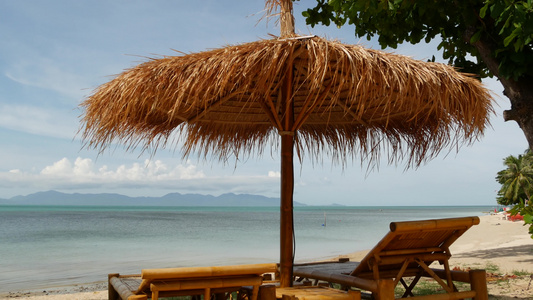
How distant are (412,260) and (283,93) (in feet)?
4.85

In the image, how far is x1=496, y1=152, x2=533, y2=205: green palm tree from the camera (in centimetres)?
3550

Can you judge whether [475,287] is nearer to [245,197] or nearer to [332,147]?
[332,147]

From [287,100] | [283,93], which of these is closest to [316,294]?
[287,100]

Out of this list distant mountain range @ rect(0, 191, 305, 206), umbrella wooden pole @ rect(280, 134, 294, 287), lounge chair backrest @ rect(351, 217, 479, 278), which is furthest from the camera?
distant mountain range @ rect(0, 191, 305, 206)

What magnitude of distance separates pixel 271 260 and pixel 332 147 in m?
8.90

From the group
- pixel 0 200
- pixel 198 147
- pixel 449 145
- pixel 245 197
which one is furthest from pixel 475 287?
pixel 0 200

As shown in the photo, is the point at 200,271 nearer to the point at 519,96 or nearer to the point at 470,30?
the point at 519,96

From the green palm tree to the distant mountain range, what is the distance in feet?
432

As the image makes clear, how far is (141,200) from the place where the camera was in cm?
16688

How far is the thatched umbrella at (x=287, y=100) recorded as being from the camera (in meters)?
2.74

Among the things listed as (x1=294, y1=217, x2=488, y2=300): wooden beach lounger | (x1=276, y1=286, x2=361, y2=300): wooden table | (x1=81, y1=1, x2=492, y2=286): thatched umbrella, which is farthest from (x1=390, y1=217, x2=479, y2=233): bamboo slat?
(x1=81, y1=1, x2=492, y2=286): thatched umbrella

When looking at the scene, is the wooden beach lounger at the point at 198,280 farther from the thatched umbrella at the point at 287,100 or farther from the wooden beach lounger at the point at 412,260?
the thatched umbrella at the point at 287,100

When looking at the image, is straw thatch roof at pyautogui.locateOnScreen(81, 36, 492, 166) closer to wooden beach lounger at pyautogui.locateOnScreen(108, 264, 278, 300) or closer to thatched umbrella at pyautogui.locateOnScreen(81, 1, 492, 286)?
thatched umbrella at pyautogui.locateOnScreen(81, 1, 492, 286)

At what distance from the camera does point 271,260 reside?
13203 mm
